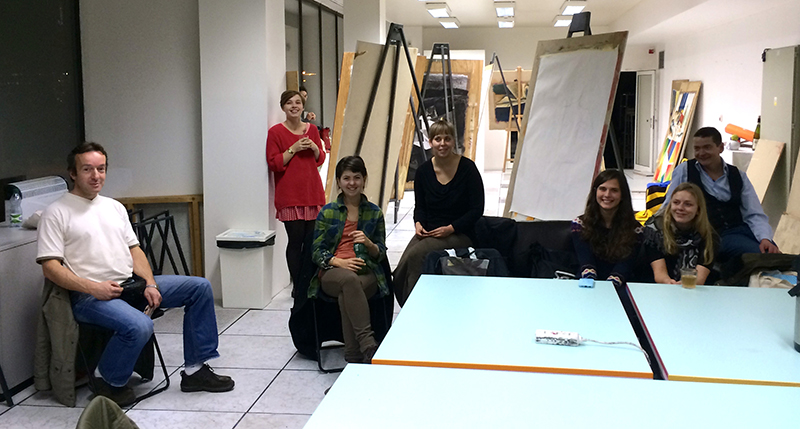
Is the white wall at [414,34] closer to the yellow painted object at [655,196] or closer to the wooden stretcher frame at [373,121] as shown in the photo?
the wooden stretcher frame at [373,121]

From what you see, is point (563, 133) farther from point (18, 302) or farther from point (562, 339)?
point (18, 302)

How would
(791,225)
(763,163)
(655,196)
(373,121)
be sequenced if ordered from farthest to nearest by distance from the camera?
(763,163) < (655,196) < (791,225) < (373,121)

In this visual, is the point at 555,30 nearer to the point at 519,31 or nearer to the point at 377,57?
the point at 519,31

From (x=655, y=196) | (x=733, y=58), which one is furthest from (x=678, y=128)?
(x=655, y=196)

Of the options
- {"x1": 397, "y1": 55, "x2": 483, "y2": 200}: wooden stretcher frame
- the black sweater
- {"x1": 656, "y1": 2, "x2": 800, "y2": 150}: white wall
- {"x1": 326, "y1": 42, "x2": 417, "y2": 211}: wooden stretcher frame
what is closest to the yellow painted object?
{"x1": 326, "y1": 42, "x2": 417, "y2": 211}: wooden stretcher frame

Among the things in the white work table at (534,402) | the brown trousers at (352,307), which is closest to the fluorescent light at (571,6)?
the brown trousers at (352,307)

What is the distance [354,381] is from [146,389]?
2104 mm

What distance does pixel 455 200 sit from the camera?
13.7 feet

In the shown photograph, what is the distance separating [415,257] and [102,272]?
5.21 ft

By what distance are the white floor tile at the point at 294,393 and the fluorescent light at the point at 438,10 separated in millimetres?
8522

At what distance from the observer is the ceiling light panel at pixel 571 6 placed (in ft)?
35.7

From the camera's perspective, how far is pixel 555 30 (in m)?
15.4

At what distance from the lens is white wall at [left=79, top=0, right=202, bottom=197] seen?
5117 millimetres

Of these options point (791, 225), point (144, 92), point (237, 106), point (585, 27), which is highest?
point (585, 27)
